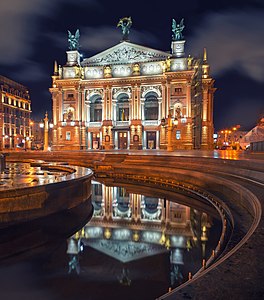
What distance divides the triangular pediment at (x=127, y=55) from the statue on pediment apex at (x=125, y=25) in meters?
3.74

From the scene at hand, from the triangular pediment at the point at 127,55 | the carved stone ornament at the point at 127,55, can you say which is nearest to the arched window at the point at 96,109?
the triangular pediment at the point at 127,55

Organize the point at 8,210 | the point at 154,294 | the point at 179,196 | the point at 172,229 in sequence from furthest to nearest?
the point at 179,196 → the point at 172,229 → the point at 8,210 → the point at 154,294

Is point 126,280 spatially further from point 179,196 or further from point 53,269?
point 179,196

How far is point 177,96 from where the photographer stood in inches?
1961

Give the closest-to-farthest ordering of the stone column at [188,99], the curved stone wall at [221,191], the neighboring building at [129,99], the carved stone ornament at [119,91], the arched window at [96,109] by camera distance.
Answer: the curved stone wall at [221,191], the stone column at [188,99], the neighboring building at [129,99], the carved stone ornament at [119,91], the arched window at [96,109]

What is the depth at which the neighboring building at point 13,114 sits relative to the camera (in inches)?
2736

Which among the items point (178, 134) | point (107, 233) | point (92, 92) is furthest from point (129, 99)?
point (107, 233)

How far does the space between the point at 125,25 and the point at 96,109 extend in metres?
20.0

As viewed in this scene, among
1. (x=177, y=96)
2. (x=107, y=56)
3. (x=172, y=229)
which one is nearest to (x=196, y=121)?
(x=177, y=96)

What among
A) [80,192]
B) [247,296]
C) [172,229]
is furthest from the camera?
[80,192]

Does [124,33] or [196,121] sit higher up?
[124,33]

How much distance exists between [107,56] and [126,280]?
2156 inches

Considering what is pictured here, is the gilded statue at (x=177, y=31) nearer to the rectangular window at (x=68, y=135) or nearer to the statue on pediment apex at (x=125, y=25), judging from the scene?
the statue on pediment apex at (x=125, y=25)

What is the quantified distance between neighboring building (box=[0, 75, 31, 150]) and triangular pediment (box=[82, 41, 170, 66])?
94.5 feet
